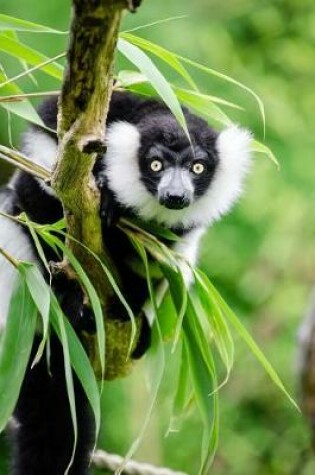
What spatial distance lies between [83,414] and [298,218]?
276 centimetres

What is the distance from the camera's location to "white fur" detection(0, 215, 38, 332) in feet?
9.45

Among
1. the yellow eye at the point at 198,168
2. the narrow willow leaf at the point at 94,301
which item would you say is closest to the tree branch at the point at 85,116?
the narrow willow leaf at the point at 94,301

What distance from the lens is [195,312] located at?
250cm

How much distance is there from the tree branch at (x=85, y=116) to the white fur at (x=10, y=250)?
1.21 feet

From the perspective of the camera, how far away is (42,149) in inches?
111

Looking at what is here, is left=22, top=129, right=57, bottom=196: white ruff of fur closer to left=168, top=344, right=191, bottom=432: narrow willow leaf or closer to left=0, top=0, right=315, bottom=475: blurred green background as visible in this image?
left=168, top=344, right=191, bottom=432: narrow willow leaf

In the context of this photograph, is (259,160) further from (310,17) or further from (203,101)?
(203,101)

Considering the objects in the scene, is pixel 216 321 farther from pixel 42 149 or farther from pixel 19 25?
pixel 19 25

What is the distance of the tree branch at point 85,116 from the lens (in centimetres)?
170

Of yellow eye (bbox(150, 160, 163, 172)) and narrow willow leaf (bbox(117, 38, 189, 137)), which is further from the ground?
narrow willow leaf (bbox(117, 38, 189, 137))

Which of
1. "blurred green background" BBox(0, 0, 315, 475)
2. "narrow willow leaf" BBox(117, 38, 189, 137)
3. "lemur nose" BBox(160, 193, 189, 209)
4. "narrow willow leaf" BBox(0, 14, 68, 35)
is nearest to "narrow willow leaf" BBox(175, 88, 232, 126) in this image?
"narrow willow leaf" BBox(117, 38, 189, 137)

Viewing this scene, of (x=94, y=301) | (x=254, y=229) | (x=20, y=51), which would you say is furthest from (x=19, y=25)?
(x=254, y=229)

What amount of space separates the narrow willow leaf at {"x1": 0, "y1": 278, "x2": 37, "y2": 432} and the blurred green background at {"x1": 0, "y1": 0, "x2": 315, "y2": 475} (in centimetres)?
248

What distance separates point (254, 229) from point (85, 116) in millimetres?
3324
